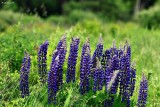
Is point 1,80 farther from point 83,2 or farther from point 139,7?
point 139,7

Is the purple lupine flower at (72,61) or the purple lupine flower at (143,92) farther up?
the purple lupine flower at (72,61)

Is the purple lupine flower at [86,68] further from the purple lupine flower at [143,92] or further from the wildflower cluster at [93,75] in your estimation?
the purple lupine flower at [143,92]

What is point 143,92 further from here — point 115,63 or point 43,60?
point 43,60

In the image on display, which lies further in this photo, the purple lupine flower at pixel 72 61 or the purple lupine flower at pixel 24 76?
the purple lupine flower at pixel 72 61

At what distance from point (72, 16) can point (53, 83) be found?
2477 centimetres

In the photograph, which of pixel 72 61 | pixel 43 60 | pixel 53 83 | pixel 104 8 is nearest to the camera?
pixel 53 83

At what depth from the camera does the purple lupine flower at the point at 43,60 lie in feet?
20.4

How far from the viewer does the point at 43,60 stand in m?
6.27

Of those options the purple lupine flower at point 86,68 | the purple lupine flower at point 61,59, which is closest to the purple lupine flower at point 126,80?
the purple lupine flower at point 86,68

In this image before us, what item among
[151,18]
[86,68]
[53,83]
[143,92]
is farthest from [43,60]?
[151,18]

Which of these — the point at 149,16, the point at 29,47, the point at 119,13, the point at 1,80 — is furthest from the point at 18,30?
the point at 119,13

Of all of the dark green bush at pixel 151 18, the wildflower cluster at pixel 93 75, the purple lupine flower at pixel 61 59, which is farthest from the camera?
the dark green bush at pixel 151 18

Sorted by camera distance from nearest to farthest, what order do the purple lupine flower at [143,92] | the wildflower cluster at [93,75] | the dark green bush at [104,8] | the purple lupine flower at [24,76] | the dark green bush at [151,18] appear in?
the purple lupine flower at [143,92]
the wildflower cluster at [93,75]
the purple lupine flower at [24,76]
the dark green bush at [151,18]
the dark green bush at [104,8]

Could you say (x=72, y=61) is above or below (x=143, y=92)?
above
